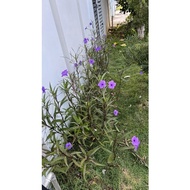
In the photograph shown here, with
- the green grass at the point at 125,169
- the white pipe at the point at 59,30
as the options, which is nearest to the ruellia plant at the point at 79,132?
the green grass at the point at 125,169

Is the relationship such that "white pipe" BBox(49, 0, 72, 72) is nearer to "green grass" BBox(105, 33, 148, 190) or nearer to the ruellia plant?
the ruellia plant

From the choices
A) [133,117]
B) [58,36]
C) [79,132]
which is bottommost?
[133,117]

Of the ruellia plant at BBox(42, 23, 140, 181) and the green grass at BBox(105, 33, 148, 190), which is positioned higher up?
the ruellia plant at BBox(42, 23, 140, 181)

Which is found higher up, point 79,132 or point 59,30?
point 59,30

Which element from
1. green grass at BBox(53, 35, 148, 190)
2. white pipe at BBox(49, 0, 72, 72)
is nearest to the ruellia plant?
green grass at BBox(53, 35, 148, 190)

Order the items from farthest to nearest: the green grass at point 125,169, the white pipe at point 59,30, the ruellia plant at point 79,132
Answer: the white pipe at point 59,30, the green grass at point 125,169, the ruellia plant at point 79,132

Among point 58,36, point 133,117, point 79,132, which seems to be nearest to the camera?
point 79,132

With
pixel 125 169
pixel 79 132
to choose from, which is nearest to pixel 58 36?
pixel 79 132

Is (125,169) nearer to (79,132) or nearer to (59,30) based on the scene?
(79,132)

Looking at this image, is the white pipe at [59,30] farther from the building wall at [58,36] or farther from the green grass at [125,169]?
the green grass at [125,169]
